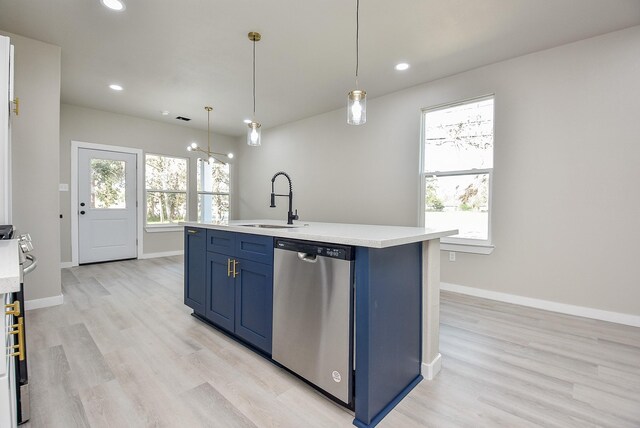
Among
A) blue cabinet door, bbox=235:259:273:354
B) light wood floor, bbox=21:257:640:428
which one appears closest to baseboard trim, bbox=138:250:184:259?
light wood floor, bbox=21:257:640:428

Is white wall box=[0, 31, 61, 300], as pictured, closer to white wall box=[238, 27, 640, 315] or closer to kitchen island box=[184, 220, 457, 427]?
kitchen island box=[184, 220, 457, 427]

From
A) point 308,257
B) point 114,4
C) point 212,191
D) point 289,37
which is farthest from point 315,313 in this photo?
point 212,191

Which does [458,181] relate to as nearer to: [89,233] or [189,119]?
[189,119]

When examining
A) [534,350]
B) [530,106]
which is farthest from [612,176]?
[534,350]

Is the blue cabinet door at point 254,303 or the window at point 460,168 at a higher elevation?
the window at point 460,168

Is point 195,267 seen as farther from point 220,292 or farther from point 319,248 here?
point 319,248

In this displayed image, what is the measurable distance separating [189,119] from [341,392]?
560cm

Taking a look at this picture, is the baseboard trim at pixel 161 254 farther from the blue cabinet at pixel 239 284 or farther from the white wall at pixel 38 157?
the blue cabinet at pixel 239 284

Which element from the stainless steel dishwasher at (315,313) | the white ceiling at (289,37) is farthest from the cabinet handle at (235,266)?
the white ceiling at (289,37)

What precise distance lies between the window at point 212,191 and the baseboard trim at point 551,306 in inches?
187

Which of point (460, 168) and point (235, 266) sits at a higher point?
point (460, 168)

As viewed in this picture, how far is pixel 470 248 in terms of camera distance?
3.50m

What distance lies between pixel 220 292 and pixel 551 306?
322 cm

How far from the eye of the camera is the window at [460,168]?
347 cm
